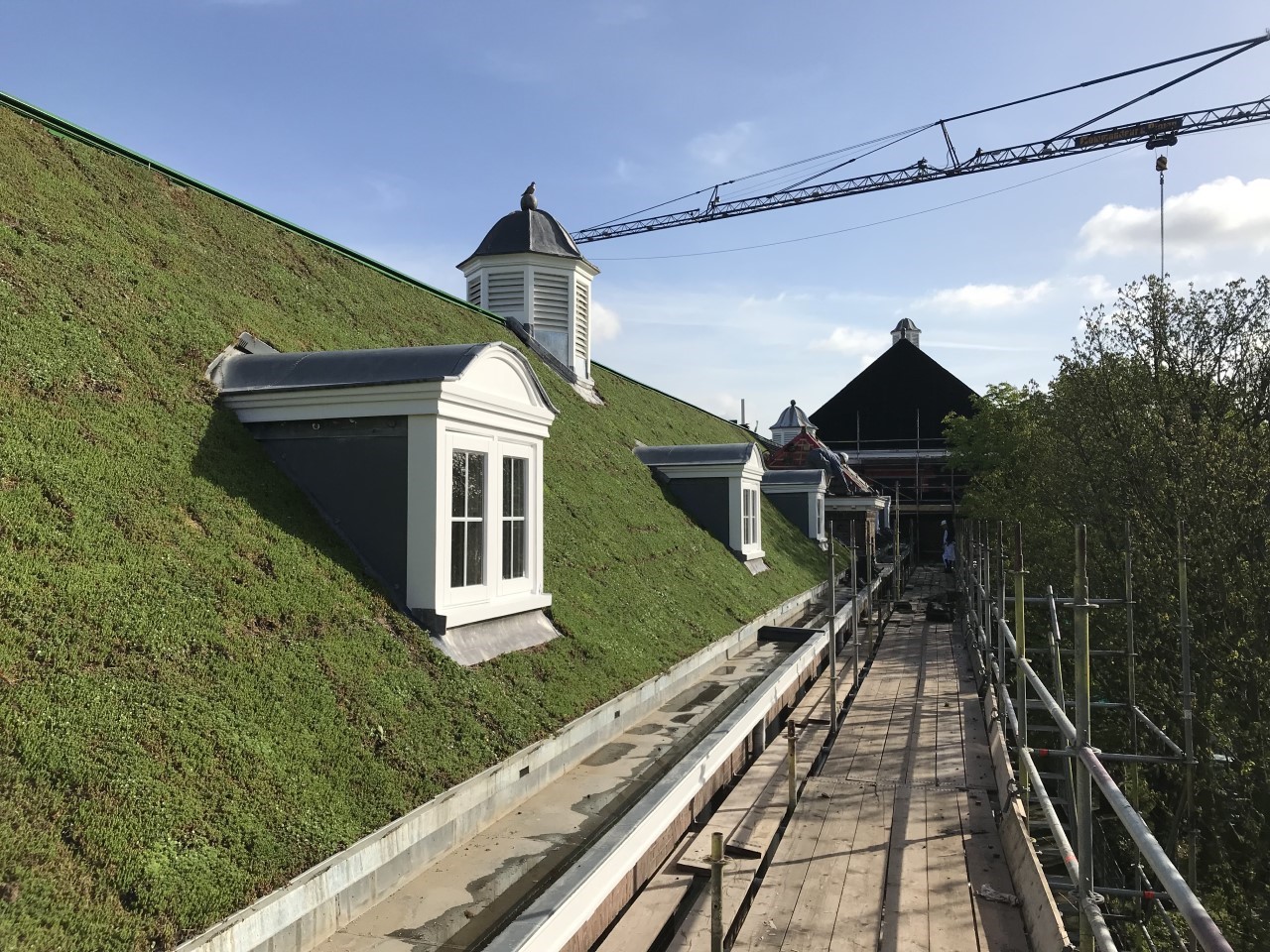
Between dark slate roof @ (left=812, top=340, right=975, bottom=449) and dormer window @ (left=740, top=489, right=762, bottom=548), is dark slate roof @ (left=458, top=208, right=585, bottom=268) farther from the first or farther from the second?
dark slate roof @ (left=812, top=340, right=975, bottom=449)

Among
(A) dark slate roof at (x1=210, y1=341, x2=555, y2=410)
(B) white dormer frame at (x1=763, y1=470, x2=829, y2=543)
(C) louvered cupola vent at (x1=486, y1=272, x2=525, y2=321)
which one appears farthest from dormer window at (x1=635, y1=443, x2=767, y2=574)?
(A) dark slate roof at (x1=210, y1=341, x2=555, y2=410)

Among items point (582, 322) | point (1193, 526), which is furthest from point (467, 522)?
point (1193, 526)

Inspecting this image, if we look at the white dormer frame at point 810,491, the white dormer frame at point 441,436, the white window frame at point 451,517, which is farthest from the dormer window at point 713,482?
the white window frame at point 451,517

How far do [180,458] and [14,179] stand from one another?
311cm

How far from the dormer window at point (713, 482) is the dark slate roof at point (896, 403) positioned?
40531 mm

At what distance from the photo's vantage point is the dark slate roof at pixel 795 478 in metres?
21.3

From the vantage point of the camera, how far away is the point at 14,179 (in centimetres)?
664

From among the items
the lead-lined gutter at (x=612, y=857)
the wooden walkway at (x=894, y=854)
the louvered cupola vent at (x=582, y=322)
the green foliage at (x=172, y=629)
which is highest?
the louvered cupola vent at (x=582, y=322)

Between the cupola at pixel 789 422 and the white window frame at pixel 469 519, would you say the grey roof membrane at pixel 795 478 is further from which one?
the cupola at pixel 789 422

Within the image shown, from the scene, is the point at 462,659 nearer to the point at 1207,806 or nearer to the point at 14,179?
the point at 14,179

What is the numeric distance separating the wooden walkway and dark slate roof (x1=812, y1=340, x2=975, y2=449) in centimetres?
4500

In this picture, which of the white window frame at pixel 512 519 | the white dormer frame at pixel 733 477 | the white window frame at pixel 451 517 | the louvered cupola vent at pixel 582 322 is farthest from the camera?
the louvered cupola vent at pixel 582 322

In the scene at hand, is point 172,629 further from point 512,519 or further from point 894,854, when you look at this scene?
point 894,854

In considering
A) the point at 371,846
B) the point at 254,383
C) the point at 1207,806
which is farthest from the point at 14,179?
the point at 1207,806
